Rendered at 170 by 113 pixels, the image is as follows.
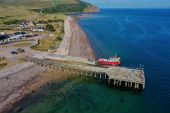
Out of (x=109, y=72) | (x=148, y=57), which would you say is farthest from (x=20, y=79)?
(x=148, y=57)

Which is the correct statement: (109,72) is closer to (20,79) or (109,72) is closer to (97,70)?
(97,70)

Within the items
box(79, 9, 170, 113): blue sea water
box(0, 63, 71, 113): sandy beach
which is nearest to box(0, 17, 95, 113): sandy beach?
box(0, 63, 71, 113): sandy beach

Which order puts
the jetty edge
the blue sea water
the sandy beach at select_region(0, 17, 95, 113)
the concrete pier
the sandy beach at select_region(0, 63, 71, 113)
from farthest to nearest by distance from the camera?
the jetty edge
the concrete pier
the blue sea water
the sandy beach at select_region(0, 17, 95, 113)
the sandy beach at select_region(0, 63, 71, 113)

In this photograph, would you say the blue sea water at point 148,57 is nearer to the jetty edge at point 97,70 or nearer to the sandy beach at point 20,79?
the jetty edge at point 97,70

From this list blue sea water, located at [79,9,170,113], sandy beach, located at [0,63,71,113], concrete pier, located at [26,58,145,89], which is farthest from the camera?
concrete pier, located at [26,58,145,89]

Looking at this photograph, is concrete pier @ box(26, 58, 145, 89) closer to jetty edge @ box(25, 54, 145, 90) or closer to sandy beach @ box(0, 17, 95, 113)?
jetty edge @ box(25, 54, 145, 90)

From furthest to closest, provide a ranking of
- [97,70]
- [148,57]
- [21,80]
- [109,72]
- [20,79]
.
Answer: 1. [148,57]
2. [97,70]
3. [109,72]
4. [20,79]
5. [21,80]

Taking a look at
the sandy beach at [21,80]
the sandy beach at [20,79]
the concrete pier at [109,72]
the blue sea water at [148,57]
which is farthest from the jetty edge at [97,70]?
the blue sea water at [148,57]

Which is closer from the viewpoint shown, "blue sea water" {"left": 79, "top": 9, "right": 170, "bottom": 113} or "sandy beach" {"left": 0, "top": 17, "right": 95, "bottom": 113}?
"sandy beach" {"left": 0, "top": 17, "right": 95, "bottom": 113}
